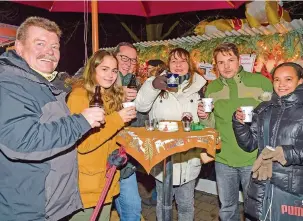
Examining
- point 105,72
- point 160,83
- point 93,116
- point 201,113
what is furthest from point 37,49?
point 201,113

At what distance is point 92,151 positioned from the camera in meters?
3.06

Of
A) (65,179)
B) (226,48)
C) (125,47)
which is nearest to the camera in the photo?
(65,179)

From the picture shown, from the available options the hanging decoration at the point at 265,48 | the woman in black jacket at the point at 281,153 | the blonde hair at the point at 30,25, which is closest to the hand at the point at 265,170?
the woman in black jacket at the point at 281,153

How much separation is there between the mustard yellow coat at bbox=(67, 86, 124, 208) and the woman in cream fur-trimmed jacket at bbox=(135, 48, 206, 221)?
1059 mm

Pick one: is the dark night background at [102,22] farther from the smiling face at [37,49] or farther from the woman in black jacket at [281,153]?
the smiling face at [37,49]

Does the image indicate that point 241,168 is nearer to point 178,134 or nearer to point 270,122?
point 270,122

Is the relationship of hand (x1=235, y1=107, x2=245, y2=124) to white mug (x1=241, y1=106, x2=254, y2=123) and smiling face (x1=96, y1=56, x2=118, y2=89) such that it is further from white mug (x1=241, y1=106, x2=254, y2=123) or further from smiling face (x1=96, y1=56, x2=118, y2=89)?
smiling face (x1=96, y1=56, x2=118, y2=89)

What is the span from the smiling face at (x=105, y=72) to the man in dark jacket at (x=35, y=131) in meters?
0.66

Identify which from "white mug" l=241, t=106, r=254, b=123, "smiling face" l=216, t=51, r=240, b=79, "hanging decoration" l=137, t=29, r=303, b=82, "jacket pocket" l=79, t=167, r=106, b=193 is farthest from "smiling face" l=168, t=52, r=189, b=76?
"jacket pocket" l=79, t=167, r=106, b=193

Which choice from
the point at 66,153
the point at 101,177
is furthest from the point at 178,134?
the point at 66,153

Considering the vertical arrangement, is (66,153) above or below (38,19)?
below

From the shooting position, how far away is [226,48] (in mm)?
4066

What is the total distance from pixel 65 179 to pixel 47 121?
1.78 ft

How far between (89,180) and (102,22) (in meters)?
17.6
